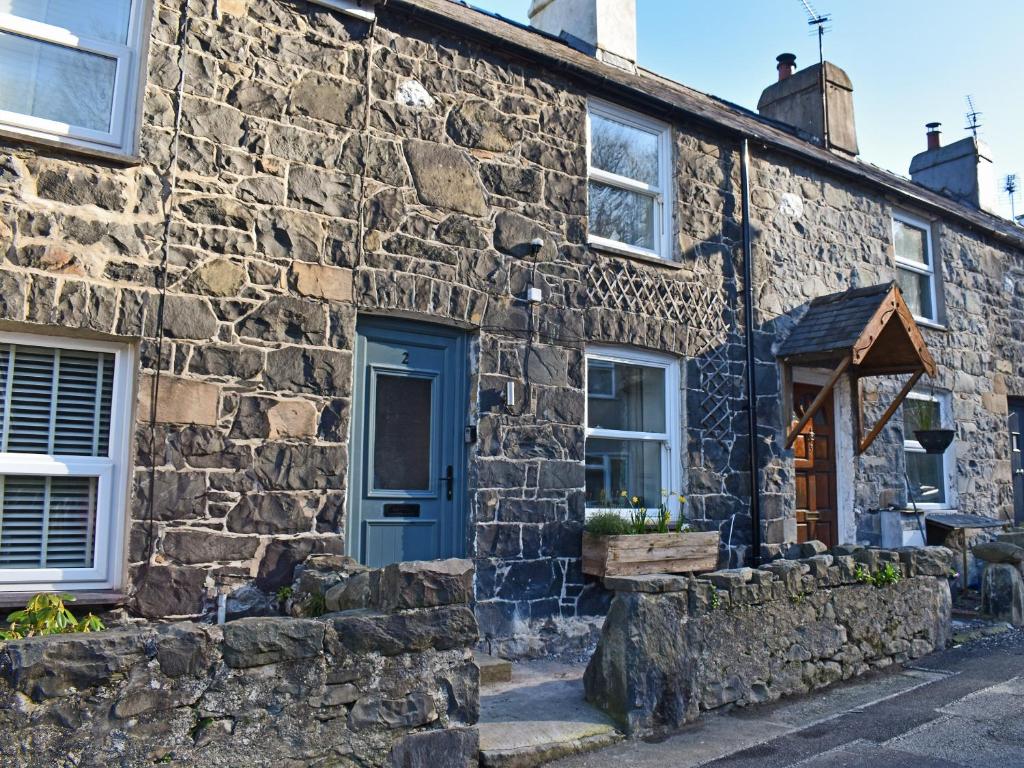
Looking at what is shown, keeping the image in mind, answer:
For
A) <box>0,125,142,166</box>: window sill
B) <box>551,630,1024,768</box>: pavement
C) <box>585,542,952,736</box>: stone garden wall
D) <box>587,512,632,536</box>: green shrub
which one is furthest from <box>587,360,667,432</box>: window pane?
<box>0,125,142,166</box>: window sill

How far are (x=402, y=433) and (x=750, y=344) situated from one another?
4142 mm

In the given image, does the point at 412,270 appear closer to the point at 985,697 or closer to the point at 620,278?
the point at 620,278

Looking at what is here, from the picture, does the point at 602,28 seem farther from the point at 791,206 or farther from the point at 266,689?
the point at 266,689

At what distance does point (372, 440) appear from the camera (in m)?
6.79

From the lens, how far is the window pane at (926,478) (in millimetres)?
11000

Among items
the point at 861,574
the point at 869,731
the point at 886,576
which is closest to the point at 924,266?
the point at 886,576

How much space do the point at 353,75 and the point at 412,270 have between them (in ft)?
5.23

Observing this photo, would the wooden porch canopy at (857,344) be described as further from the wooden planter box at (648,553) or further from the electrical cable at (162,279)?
the electrical cable at (162,279)

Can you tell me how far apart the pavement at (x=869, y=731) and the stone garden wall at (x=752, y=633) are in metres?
0.15

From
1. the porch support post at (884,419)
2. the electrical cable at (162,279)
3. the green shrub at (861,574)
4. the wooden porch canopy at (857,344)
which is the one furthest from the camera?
the porch support post at (884,419)

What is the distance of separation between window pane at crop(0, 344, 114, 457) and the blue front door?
1.80m

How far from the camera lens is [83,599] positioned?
17.3ft

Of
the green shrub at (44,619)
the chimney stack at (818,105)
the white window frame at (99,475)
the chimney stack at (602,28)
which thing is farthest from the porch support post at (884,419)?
the green shrub at (44,619)

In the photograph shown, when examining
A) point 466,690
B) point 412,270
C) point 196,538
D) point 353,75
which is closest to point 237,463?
point 196,538
